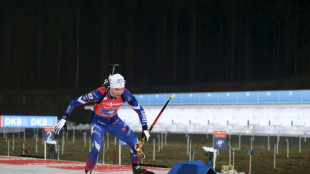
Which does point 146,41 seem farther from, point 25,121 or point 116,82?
point 116,82

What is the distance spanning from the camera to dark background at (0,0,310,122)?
74.6 m

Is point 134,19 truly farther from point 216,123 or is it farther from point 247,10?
point 216,123

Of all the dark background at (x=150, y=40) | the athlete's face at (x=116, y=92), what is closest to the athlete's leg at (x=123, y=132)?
the athlete's face at (x=116, y=92)

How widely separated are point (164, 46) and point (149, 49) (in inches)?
371

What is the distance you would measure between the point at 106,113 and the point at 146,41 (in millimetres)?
78233

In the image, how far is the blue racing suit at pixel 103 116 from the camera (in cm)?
1161

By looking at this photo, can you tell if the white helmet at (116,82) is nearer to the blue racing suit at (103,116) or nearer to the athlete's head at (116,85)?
the athlete's head at (116,85)

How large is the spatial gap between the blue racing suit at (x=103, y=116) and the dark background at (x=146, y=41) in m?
56.3

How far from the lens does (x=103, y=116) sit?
11.8 m

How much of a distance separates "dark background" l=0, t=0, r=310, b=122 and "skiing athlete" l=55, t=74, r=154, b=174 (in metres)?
56.3

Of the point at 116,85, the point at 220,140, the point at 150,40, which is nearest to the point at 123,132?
the point at 116,85

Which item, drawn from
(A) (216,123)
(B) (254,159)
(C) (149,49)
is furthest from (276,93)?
(C) (149,49)

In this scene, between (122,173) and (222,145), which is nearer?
(122,173)

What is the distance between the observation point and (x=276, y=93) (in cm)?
4609
